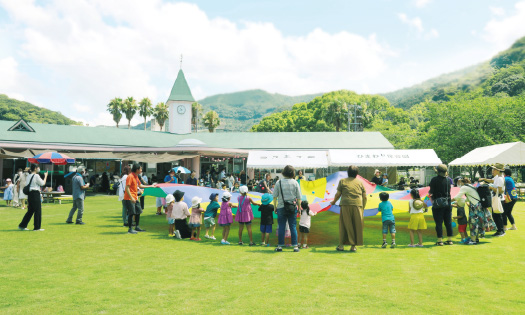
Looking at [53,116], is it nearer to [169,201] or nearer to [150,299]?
[169,201]

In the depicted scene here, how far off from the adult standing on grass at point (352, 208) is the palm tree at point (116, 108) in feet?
189

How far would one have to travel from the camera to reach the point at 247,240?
983cm

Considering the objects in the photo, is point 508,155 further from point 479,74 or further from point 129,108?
point 129,108

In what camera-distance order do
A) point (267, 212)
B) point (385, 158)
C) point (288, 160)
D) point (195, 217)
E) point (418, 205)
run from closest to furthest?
point (418, 205) < point (267, 212) < point (195, 217) < point (385, 158) < point (288, 160)

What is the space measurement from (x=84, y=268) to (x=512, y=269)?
725cm

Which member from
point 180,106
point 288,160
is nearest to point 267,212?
point 288,160

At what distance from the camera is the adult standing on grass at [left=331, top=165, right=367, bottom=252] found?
8047 mm

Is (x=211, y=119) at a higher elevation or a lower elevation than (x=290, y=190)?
higher

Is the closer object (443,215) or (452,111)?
(443,215)

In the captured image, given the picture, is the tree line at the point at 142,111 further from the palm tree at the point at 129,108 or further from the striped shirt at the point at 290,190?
the striped shirt at the point at 290,190

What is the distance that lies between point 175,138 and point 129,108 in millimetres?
25205

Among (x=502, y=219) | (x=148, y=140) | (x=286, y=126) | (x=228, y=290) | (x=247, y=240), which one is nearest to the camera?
(x=228, y=290)

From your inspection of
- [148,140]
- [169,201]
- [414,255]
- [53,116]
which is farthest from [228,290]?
[53,116]

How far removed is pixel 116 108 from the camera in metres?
60.6
